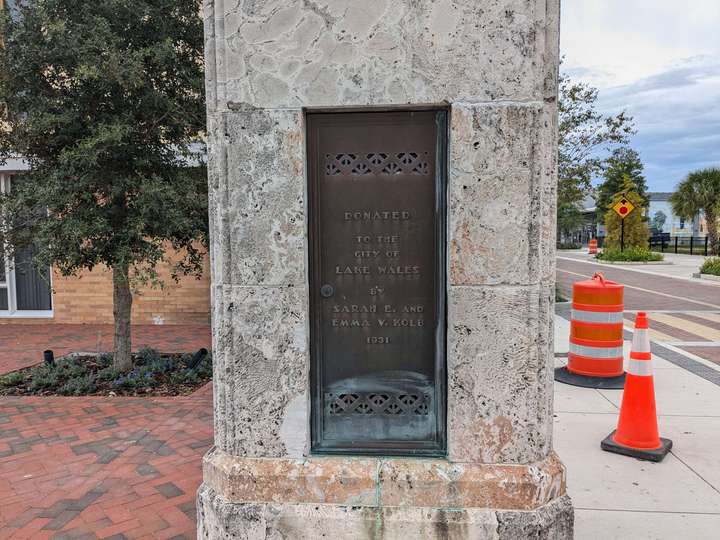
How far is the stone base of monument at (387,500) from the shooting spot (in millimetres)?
2629

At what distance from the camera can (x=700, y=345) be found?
332 inches

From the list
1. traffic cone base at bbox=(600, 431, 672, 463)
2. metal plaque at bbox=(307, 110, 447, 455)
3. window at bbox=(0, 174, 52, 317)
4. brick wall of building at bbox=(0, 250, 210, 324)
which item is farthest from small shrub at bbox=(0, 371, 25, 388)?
traffic cone base at bbox=(600, 431, 672, 463)

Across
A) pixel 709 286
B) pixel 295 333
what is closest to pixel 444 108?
pixel 295 333

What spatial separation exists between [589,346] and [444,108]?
444cm

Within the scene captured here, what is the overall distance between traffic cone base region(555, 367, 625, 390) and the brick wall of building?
651 centimetres

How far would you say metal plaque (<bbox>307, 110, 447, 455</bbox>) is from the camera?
2713 millimetres

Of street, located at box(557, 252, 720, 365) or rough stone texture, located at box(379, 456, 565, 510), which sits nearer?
rough stone texture, located at box(379, 456, 565, 510)

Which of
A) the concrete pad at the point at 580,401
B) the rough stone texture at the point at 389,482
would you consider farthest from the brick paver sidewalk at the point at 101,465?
the concrete pad at the point at 580,401

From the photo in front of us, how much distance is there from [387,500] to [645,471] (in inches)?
91.1

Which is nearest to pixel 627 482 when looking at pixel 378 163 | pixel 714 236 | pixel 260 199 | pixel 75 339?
pixel 378 163

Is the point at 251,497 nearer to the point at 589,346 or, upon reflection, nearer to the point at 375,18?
the point at 375,18

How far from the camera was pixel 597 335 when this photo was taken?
6082 millimetres

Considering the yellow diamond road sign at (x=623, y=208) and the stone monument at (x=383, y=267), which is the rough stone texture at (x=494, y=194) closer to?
the stone monument at (x=383, y=267)

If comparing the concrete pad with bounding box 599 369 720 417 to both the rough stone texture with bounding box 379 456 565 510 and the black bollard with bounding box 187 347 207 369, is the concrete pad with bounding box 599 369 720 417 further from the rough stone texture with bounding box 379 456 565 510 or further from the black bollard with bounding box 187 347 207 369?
the black bollard with bounding box 187 347 207 369
